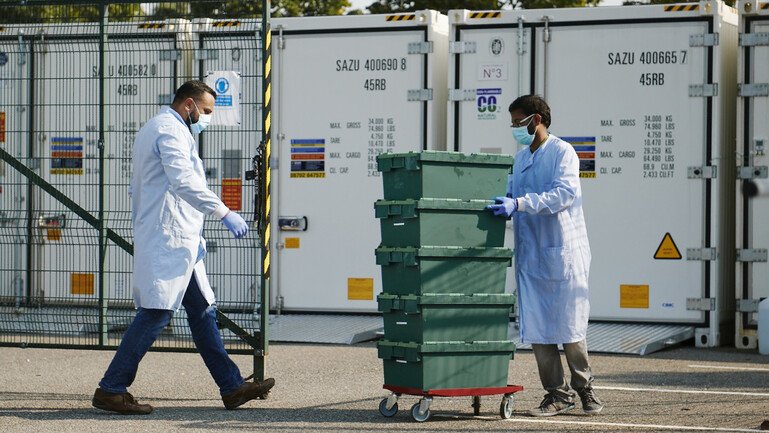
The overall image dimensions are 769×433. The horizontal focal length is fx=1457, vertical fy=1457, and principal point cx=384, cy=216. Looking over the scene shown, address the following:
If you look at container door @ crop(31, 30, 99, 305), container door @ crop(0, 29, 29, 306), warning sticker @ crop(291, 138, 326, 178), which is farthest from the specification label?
container door @ crop(0, 29, 29, 306)

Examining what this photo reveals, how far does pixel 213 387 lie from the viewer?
→ 1032 cm

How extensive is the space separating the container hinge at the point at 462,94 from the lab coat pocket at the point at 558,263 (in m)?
5.14

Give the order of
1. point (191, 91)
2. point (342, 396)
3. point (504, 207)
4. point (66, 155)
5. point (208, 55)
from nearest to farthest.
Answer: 1. point (504, 207)
2. point (191, 91)
3. point (342, 396)
4. point (208, 55)
5. point (66, 155)

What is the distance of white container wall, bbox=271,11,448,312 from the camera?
1394 cm

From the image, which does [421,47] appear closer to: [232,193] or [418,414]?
[232,193]

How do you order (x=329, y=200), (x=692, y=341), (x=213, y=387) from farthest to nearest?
1. (x=329, y=200)
2. (x=692, y=341)
3. (x=213, y=387)

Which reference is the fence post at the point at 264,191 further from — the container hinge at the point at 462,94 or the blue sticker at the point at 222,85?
the container hinge at the point at 462,94

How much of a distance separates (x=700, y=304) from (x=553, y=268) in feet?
15.8

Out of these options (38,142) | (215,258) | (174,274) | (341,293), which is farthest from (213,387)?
(38,142)

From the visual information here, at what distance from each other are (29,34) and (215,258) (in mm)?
2291

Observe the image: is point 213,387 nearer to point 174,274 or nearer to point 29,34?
point 174,274

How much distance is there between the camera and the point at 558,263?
8.73 metres

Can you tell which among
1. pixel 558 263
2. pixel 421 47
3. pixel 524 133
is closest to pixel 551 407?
pixel 558 263

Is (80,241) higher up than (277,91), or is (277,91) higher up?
(277,91)
